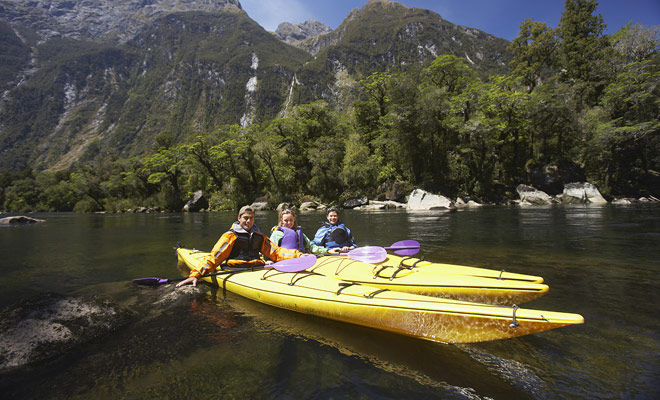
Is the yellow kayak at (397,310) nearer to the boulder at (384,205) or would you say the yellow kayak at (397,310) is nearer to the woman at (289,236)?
the woman at (289,236)

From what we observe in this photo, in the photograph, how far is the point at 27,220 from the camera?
19.7 metres

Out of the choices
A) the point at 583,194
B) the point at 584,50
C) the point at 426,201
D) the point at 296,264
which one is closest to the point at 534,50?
the point at 584,50

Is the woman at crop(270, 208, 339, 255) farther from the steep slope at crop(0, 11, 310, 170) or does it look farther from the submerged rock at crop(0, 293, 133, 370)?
the steep slope at crop(0, 11, 310, 170)

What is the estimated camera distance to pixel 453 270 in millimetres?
4145

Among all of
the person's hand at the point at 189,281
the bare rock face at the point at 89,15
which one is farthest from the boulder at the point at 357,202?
the bare rock face at the point at 89,15

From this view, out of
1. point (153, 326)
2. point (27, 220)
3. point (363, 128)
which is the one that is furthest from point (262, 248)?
point (363, 128)

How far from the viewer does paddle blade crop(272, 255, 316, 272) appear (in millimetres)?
4219

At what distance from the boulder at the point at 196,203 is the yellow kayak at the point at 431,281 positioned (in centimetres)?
3014

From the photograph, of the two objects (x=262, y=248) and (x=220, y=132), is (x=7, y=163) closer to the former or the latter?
(x=220, y=132)

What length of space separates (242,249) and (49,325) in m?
2.51

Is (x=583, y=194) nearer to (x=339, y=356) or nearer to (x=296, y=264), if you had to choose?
(x=296, y=264)

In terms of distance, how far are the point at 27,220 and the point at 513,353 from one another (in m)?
28.3

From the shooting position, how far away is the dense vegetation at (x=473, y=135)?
21.4 meters

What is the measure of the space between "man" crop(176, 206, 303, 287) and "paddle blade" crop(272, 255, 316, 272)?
2.59 ft
